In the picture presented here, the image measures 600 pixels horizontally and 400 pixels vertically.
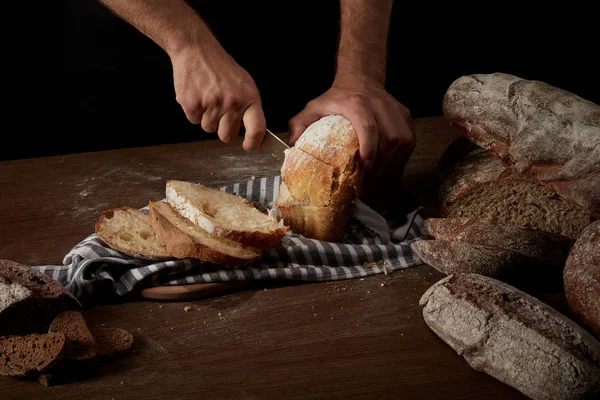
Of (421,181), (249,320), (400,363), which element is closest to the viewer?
(400,363)

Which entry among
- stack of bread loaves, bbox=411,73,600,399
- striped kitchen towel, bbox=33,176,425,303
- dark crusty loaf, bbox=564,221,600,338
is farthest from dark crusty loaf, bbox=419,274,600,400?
striped kitchen towel, bbox=33,176,425,303

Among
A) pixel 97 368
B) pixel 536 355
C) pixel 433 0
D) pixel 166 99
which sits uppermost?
pixel 433 0

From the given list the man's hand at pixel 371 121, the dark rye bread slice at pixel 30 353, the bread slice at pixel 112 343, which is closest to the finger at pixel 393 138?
the man's hand at pixel 371 121

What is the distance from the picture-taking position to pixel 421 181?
10.2ft

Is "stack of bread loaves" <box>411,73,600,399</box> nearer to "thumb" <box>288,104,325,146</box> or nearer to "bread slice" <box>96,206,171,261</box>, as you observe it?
"thumb" <box>288,104,325,146</box>

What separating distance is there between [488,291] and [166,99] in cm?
201

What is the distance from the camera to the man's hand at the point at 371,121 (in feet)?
8.59

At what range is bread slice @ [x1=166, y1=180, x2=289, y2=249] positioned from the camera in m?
2.42

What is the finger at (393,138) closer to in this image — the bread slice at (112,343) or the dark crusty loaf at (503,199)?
the dark crusty loaf at (503,199)

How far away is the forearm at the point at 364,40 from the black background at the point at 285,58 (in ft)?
0.78

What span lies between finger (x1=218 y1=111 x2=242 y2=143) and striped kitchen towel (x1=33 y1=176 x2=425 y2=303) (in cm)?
42

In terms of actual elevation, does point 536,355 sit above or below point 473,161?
below

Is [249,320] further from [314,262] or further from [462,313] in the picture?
[462,313]

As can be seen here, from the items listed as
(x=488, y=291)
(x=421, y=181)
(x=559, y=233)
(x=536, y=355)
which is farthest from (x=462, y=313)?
(x=421, y=181)
